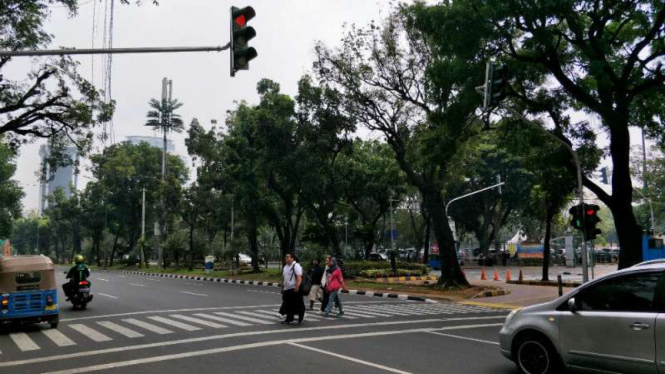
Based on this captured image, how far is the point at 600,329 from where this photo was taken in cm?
622

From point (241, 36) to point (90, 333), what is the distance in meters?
6.79

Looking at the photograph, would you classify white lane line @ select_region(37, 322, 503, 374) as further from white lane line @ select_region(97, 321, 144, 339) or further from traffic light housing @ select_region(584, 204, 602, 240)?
traffic light housing @ select_region(584, 204, 602, 240)

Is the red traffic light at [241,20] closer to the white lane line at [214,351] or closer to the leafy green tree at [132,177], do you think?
the white lane line at [214,351]

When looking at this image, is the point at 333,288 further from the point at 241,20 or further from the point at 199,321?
the point at 241,20

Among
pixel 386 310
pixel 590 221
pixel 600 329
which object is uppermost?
pixel 590 221

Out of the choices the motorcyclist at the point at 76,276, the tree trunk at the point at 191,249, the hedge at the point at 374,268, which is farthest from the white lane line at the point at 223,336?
the tree trunk at the point at 191,249

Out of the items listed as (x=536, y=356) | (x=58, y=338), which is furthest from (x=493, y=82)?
(x=58, y=338)

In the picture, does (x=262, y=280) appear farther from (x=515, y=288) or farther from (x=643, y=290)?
(x=643, y=290)

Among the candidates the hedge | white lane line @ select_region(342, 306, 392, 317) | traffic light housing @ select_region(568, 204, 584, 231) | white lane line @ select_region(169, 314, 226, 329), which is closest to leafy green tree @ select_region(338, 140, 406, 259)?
the hedge

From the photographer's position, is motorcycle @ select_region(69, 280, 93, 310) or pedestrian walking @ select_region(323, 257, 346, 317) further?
motorcycle @ select_region(69, 280, 93, 310)

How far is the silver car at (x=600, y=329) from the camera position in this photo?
5816mm

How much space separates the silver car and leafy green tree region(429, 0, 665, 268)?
30.5 feet

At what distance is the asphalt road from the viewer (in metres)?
7.61

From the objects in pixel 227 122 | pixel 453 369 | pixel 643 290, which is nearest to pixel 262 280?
pixel 227 122
